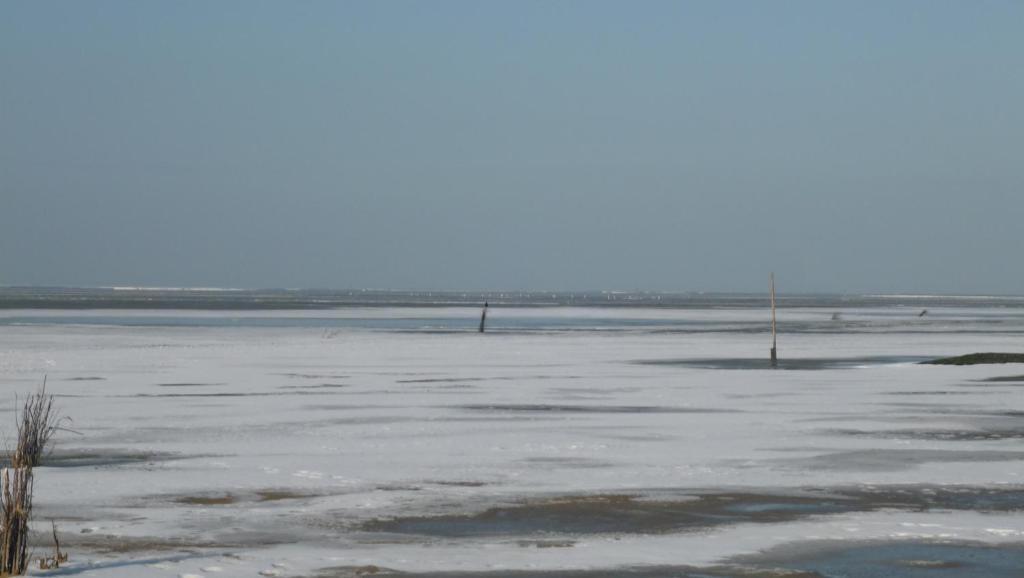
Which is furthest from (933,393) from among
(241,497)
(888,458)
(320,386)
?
(241,497)

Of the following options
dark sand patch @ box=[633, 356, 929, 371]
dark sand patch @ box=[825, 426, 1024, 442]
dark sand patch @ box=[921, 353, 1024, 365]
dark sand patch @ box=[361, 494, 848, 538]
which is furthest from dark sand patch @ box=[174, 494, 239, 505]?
dark sand patch @ box=[921, 353, 1024, 365]

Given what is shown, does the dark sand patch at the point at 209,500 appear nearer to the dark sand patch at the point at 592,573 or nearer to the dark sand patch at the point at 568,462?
the dark sand patch at the point at 592,573

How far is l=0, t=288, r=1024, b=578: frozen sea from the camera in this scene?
10750 millimetres

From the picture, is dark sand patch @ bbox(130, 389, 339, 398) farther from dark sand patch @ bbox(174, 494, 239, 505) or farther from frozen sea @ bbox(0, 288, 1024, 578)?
dark sand patch @ bbox(174, 494, 239, 505)

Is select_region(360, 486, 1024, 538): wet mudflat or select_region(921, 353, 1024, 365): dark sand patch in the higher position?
select_region(921, 353, 1024, 365): dark sand patch

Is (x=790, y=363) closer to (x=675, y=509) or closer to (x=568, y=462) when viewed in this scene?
(x=568, y=462)

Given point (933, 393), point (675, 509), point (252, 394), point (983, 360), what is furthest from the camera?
point (983, 360)

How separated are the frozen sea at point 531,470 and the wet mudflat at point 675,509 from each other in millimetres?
55

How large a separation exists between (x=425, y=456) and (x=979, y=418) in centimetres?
1001

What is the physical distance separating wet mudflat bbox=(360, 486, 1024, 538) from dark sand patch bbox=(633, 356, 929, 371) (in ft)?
68.9

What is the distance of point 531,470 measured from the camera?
15.6 m

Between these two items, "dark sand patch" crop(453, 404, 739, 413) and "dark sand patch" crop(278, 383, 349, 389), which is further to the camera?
"dark sand patch" crop(278, 383, 349, 389)

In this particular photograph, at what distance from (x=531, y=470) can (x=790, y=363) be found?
899 inches

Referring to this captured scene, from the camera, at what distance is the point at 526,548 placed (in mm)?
11039
